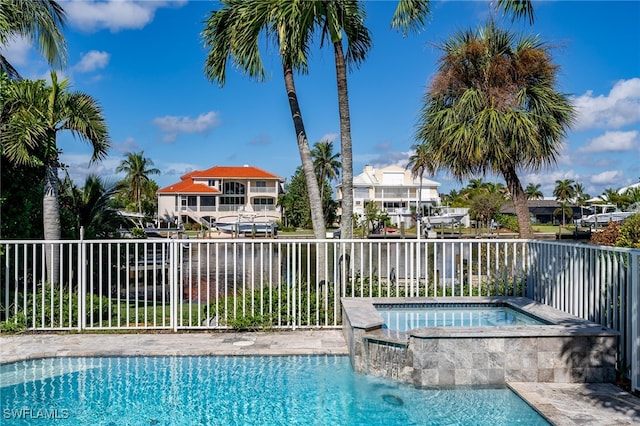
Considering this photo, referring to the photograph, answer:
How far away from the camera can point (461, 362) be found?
4809 mm

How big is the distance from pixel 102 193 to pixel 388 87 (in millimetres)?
6877

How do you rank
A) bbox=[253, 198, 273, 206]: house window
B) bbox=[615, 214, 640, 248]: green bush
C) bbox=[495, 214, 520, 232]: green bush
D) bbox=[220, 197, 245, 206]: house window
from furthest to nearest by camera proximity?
bbox=[253, 198, 273, 206]: house window
bbox=[220, 197, 245, 206]: house window
bbox=[495, 214, 520, 232]: green bush
bbox=[615, 214, 640, 248]: green bush

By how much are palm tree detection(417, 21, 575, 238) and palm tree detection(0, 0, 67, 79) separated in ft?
25.4

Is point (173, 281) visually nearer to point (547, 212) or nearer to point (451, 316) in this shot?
Answer: point (451, 316)

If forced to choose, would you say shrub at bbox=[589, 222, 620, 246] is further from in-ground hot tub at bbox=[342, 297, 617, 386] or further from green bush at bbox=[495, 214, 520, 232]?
green bush at bbox=[495, 214, 520, 232]

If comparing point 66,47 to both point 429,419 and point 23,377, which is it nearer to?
point 23,377

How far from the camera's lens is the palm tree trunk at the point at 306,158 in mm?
7792

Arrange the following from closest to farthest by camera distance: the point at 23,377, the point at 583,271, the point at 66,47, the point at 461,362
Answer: the point at 461,362 → the point at 23,377 → the point at 583,271 → the point at 66,47

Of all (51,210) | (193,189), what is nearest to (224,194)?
(193,189)

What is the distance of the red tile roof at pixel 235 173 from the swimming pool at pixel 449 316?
46524 mm

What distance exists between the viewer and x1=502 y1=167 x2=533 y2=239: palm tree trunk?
10414 mm

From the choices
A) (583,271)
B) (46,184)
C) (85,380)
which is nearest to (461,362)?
(583,271)

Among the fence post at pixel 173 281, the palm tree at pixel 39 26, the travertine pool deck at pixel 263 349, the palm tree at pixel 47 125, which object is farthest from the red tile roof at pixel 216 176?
the travertine pool deck at pixel 263 349

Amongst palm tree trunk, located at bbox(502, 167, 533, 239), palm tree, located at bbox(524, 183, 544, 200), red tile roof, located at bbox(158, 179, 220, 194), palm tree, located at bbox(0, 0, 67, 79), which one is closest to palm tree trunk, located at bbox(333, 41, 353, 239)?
palm tree trunk, located at bbox(502, 167, 533, 239)
